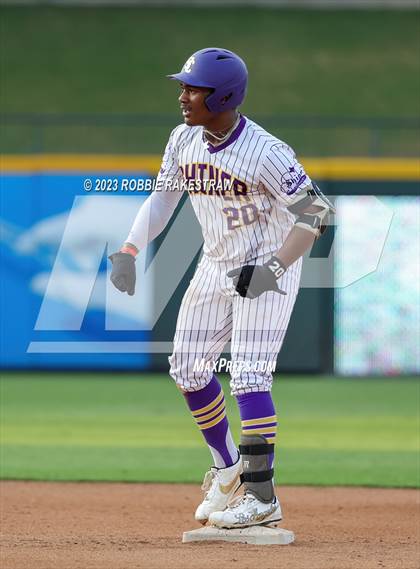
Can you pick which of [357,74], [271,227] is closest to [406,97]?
[357,74]

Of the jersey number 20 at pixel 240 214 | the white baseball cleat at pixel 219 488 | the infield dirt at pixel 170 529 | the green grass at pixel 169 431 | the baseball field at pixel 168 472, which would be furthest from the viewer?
the green grass at pixel 169 431

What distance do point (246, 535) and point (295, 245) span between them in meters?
1.34

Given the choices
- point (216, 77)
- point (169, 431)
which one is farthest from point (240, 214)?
point (169, 431)

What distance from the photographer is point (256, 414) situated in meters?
5.46

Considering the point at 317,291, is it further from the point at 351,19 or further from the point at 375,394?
the point at 351,19

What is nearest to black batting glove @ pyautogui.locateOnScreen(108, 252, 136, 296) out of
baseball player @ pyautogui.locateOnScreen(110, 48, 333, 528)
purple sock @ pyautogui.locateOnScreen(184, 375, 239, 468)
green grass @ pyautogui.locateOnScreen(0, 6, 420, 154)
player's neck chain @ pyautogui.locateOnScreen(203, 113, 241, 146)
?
baseball player @ pyautogui.locateOnScreen(110, 48, 333, 528)

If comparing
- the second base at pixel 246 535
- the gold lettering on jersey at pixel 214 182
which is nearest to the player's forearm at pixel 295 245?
the gold lettering on jersey at pixel 214 182

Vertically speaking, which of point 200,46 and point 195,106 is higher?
point 200,46

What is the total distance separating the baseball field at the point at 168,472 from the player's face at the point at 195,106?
1.93 meters

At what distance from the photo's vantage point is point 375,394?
13.1 m

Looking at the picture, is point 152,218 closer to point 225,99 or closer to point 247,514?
point 225,99

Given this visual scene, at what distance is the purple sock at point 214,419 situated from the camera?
18.8 feet

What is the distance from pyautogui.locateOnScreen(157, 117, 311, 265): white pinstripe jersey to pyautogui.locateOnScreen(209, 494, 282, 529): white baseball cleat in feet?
3.66

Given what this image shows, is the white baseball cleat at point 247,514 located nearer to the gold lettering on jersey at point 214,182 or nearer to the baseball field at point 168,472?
the baseball field at point 168,472
